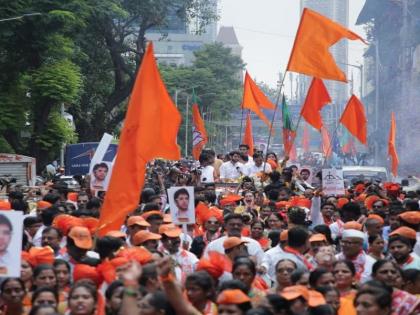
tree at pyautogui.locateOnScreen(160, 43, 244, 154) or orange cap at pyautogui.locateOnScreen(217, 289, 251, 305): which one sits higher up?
tree at pyautogui.locateOnScreen(160, 43, 244, 154)

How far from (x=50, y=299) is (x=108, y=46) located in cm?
3245

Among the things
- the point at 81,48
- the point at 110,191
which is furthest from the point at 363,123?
the point at 81,48

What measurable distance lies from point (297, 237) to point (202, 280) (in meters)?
2.32

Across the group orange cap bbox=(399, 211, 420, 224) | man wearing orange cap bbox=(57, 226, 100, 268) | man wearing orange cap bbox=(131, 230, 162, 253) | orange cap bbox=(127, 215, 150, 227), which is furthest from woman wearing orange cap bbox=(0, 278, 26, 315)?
orange cap bbox=(399, 211, 420, 224)

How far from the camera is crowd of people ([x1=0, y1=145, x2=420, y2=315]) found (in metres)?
7.03

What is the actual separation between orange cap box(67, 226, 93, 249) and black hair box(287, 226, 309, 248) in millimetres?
1730

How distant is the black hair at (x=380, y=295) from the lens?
7.06 meters

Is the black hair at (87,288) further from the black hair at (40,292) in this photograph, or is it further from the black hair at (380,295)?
the black hair at (380,295)

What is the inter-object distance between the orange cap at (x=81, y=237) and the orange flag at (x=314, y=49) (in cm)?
563

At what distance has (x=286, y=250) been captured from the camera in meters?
9.84

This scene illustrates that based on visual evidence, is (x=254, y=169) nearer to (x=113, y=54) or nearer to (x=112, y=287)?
(x=112, y=287)

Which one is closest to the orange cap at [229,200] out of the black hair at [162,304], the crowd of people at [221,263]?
the crowd of people at [221,263]

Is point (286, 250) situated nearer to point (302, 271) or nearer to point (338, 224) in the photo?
point (302, 271)

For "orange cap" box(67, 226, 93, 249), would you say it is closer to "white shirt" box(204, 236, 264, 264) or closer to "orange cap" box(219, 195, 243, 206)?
"white shirt" box(204, 236, 264, 264)
